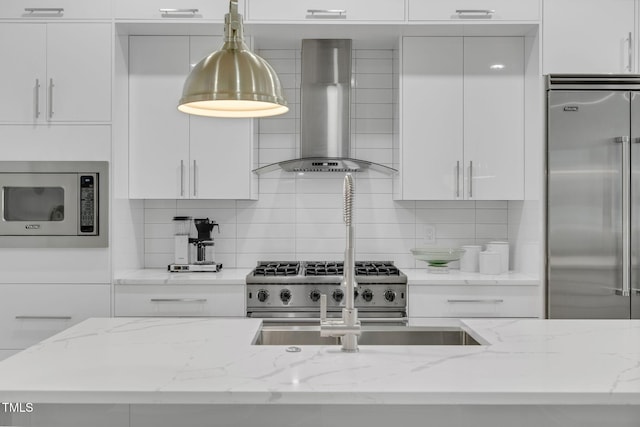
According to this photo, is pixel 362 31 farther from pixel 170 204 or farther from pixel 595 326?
pixel 595 326

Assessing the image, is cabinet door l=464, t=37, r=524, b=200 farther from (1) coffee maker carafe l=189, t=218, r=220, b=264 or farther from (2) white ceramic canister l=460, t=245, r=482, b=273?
(1) coffee maker carafe l=189, t=218, r=220, b=264

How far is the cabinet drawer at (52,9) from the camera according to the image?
11.2 ft

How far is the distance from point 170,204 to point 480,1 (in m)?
2.39

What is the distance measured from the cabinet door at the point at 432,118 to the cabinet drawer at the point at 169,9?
1.16 m

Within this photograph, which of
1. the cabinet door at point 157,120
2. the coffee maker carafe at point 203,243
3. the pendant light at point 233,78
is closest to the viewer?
the pendant light at point 233,78

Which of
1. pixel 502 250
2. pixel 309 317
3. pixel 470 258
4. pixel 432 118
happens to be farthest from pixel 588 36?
pixel 309 317

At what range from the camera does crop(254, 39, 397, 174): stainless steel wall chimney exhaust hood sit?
3811 mm

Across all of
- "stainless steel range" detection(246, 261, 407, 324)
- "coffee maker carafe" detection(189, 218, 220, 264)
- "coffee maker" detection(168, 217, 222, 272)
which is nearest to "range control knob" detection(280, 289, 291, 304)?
"stainless steel range" detection(246, 261, 407, 324)

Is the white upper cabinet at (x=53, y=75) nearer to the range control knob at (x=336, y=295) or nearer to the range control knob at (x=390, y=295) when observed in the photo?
the range control knob at (x=336, y=295)

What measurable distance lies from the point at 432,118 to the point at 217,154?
1364 millimetres

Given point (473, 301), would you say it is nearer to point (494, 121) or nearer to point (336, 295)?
point (336, 295)

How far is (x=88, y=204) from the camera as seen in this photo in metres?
3.42

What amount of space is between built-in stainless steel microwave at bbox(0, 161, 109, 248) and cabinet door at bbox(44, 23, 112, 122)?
31 centimetres

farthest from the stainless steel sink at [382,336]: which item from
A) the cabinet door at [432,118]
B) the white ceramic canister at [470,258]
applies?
the white ceramic canister at [470,258]
